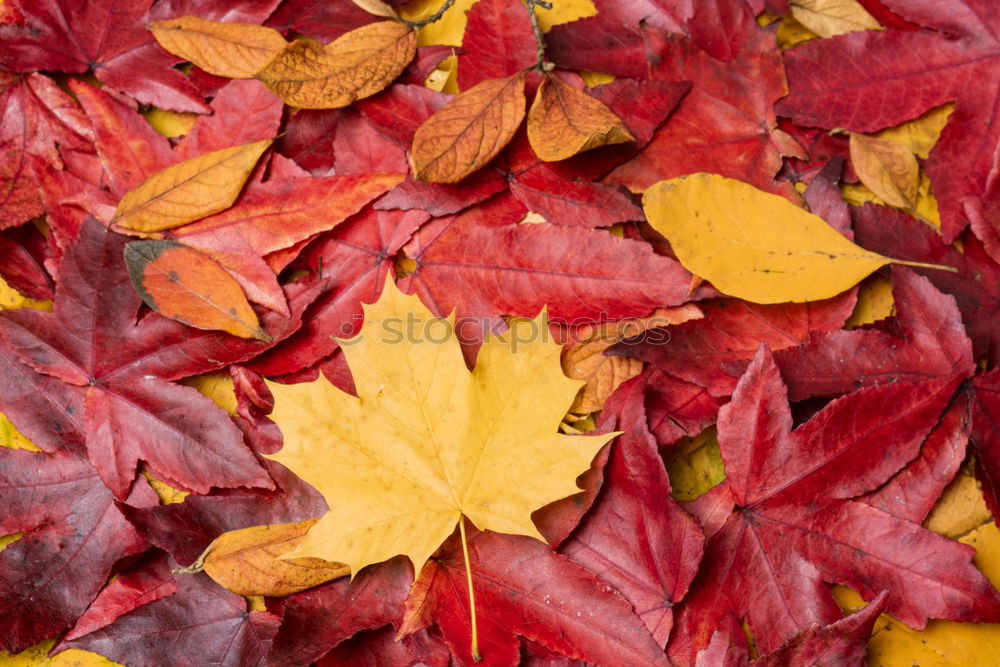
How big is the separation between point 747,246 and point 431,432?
45 cm

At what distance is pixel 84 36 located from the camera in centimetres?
112

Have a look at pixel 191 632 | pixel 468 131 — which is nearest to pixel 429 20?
pixel 468 131

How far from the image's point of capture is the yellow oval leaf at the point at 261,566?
3.15 ft

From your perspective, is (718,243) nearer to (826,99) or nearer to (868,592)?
(826,99)

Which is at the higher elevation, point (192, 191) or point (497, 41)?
point (497, 41)

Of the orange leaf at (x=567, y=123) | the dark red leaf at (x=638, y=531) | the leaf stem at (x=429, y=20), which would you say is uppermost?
the leaf stem at (x=429, y=20)

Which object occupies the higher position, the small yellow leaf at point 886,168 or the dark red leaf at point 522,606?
the small yellow leaf at point 886,168

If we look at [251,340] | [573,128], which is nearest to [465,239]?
[573,128]

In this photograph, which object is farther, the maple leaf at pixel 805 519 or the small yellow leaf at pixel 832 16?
the small yellow leaf at pixel 832 16

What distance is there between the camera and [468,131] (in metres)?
1.02

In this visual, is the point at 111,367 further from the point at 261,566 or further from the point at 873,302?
the point at 873,302

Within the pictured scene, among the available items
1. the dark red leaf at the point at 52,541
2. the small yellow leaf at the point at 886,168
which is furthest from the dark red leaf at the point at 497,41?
the dark red leaf at the point at 52,541

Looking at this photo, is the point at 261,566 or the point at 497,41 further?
the point at 497,41

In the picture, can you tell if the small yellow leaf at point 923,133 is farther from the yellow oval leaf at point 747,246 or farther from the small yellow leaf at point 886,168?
the yellow oval leaf at point 747,246
